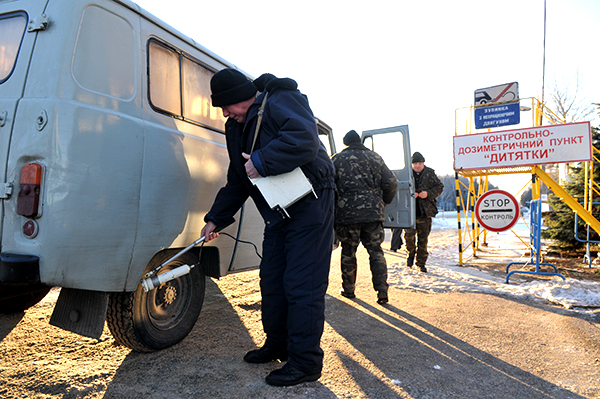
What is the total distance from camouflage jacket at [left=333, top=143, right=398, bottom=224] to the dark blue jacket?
168cm

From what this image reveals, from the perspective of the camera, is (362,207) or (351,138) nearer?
(362,207)

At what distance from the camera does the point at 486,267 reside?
7000 mm

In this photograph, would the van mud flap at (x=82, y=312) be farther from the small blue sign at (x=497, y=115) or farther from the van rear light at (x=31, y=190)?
the small blue sign at (x=497, y=115)

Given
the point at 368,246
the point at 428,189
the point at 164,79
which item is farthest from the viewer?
the point at 428,189

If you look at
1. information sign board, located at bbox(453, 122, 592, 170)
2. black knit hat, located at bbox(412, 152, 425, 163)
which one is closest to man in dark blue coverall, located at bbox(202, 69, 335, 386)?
black knit hat, located at bbox(412, 152, 425, 163)

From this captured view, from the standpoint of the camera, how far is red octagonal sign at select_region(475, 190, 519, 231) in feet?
19.9

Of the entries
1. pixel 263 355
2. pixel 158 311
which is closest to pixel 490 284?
pixel 263 355

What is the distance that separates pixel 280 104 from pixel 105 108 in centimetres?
101

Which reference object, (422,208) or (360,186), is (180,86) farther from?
(422,208)

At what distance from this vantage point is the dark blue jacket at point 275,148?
92.0 inches

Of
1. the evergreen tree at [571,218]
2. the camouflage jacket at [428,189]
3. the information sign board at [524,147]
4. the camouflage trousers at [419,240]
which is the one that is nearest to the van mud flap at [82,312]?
the camouflage trousers at [419,240]

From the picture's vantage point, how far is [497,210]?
6.18 meters

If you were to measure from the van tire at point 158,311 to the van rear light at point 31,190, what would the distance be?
773 mm

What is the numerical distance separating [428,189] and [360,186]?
2.91m
